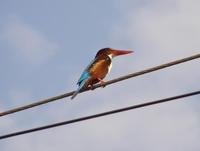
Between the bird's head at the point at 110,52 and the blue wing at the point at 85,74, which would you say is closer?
the blue wing at the point at 85,74

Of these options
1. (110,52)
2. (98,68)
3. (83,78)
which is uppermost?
(110,52)

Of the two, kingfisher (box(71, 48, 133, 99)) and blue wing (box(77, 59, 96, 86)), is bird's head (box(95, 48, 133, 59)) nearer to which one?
kingfisher (box(71, 48, 133, 99))

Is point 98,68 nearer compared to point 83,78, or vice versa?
point 83,78

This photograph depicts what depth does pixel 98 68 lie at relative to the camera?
53.2 ft

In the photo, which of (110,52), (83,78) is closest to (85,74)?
(83,78)

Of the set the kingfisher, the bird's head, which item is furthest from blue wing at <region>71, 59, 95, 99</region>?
the bird's head

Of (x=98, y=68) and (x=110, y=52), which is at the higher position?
(x=110, y=52)

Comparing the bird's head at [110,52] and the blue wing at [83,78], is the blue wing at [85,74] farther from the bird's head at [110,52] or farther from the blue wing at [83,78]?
the bird's head at [110,52]

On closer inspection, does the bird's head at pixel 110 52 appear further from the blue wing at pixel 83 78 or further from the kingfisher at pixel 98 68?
the blue wing at pixel 83 78

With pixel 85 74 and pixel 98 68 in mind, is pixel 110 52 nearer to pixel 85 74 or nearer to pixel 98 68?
pixel 98 68

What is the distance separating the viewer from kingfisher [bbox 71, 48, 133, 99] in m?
15.4

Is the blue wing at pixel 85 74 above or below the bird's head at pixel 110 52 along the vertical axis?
below

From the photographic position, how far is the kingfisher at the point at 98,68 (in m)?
15.4

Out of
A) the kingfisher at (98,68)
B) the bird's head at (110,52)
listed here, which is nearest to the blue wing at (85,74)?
the kingfisher at (98,68)
